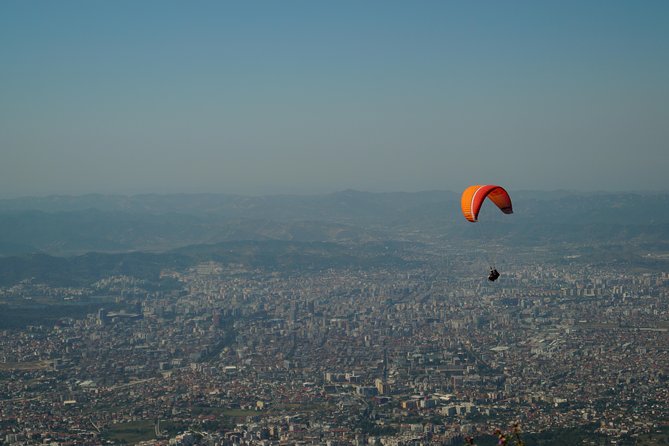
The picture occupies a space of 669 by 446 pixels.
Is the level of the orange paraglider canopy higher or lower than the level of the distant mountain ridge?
higher

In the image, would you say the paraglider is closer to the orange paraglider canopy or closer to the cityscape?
the orange paraglider canopy

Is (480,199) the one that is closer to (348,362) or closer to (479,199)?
(479,199)

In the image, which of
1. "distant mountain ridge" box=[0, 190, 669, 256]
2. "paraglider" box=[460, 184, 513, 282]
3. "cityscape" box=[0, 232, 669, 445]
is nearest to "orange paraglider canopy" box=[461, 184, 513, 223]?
"paraglider" box=[460, 184, 513, 282]

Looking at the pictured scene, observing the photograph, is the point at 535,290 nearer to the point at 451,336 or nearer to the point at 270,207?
the point at 451,336

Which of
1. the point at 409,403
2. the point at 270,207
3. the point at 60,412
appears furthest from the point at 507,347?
the point at 270,207

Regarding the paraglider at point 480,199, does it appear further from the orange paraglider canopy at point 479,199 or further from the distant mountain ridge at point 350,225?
the distant mountain ridge at point 350,225

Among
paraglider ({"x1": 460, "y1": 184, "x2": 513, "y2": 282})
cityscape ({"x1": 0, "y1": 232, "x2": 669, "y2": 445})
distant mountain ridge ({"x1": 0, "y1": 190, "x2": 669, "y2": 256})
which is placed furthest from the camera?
distant mountain ridge ({"x1": 0, "y1": 190, "x2": 669, "y2": 256})

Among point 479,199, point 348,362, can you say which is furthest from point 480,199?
point 348,362


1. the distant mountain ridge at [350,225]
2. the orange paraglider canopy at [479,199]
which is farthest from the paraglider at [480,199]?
the distant mountain ridge at [350,225]
